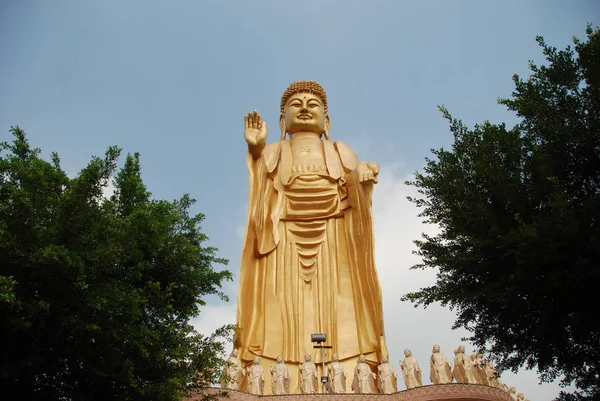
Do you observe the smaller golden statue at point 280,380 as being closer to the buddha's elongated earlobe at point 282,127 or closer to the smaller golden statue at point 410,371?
the smaller golden statue at point 410,371

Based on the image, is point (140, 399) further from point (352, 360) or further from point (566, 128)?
point (352, 360)

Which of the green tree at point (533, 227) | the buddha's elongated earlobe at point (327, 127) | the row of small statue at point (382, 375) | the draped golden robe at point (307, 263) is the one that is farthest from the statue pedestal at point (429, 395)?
the buddha's elongated earlobe at point (327, 127)

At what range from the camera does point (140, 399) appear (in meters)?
7.09

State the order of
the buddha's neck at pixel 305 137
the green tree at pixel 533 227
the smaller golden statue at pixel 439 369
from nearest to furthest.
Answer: the green tree at pixel 533 227 → the smaller golden statue at pixel 439 369 → the buddha's neck at pixel 305 137

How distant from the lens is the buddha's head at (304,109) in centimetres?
1586

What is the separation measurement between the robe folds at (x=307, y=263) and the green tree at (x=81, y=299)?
550cm

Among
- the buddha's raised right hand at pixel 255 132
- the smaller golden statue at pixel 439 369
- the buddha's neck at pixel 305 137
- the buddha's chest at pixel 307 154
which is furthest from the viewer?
the buddha's neck at pixel 305 137

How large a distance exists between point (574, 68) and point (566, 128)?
0.84 metres

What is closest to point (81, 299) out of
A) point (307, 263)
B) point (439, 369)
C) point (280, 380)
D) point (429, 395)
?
point (280, 380)

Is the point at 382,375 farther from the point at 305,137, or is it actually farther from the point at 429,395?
the point at 305,137

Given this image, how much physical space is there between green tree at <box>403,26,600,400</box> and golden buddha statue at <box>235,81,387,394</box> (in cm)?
617

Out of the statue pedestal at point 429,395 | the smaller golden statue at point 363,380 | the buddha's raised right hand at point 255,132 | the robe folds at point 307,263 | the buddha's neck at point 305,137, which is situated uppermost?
the buddha's neck at point 305,137

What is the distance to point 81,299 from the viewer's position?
6648mm

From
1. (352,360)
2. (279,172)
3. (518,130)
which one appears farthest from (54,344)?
(279,172)
